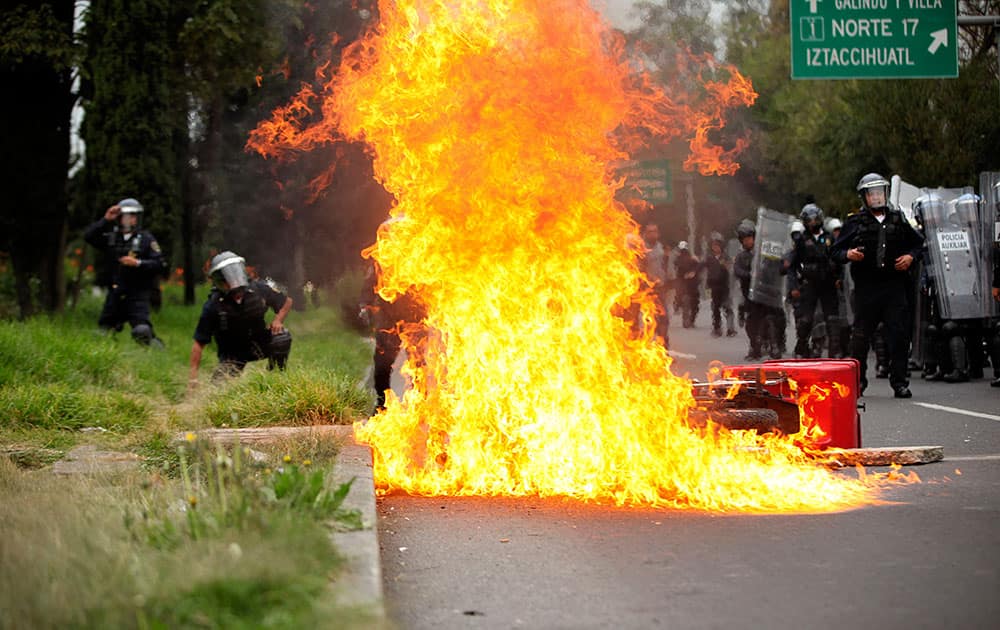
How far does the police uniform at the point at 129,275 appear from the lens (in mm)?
15891

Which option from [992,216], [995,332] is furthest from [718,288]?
[995,332]

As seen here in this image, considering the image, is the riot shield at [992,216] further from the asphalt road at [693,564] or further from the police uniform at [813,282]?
the asphalt road at [693,564]

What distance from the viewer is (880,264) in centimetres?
1210

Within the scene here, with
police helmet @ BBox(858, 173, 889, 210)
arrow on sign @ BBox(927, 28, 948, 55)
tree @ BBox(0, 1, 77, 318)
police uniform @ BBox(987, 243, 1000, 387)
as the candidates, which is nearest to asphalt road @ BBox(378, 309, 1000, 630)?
police helmet @ BBox(858, 173, 889, 210)

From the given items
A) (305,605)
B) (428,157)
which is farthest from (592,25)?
(305,605)

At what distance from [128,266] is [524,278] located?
30.3 ft

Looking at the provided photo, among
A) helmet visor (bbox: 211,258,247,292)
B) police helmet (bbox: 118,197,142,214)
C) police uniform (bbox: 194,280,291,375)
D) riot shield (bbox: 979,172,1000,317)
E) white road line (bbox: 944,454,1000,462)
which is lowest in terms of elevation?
white road line (bbox: 944,454,1000,462)

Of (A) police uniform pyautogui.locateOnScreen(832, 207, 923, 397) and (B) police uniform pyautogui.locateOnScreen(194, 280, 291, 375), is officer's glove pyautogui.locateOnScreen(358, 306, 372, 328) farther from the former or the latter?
(A) police uniform pyautogui.locateOnScreen(832, 207, 923, 397)

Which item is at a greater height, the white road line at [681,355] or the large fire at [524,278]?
the large fire at [524,278]

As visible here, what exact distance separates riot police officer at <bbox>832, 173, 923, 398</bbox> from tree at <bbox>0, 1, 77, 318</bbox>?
13054 millimetres

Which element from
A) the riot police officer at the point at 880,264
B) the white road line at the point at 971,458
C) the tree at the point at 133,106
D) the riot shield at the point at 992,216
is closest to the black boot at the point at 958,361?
the riot shield at the point at 992,216

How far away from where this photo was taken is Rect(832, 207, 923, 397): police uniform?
12148 millimetres

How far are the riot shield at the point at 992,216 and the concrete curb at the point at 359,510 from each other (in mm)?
8935

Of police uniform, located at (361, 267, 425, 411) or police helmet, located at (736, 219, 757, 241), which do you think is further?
police helmet, located at (736, 219, 757, 241)
